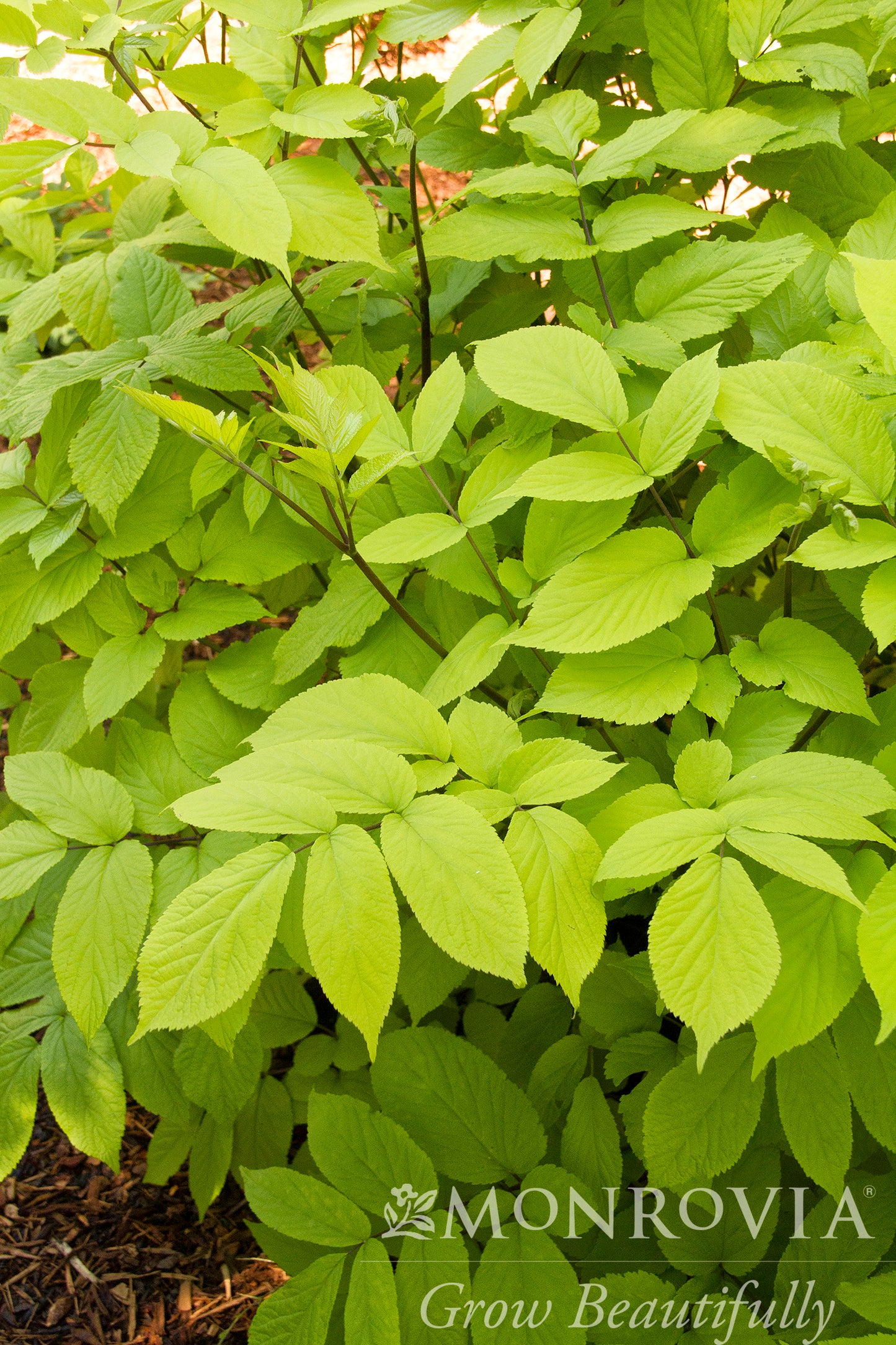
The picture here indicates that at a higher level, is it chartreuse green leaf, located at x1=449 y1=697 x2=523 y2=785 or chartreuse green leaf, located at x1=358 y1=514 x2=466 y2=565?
chartreuse green leaf, located at x1=358 y1=514 x2=466 y2=565

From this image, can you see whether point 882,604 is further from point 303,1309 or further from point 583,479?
point 303,1309

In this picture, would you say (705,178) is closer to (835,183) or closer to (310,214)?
(835,183)

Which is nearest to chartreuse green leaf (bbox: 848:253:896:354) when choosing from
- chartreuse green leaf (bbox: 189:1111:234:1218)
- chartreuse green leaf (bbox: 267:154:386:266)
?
chartreuse green leaf (bbox: 267:154:386:266)

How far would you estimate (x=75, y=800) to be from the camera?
54.4 inches

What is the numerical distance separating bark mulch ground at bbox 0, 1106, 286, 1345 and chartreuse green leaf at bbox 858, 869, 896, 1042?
1.77 metres

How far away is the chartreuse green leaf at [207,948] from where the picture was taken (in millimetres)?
938

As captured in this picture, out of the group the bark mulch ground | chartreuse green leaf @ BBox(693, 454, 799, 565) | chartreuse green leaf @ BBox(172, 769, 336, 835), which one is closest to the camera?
chartreuse green leaf @ BBox(172, 769, 336, 835)

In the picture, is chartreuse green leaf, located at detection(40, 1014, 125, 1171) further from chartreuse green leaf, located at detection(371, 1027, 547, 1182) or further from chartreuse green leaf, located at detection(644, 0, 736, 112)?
chartreuse green leaf, located at detection(644, 0, 736, 112)

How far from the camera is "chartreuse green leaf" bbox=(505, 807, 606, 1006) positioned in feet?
3.26

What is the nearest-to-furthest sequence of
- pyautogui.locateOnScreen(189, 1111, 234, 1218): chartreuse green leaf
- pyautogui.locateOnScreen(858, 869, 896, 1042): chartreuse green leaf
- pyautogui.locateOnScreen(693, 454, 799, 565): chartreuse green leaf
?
pyautogui.locateOnScreen(858, 869, 896, 1042): chartreuse green leaf
pyautogui.locateOnScreen(693, 454, 799, 565): chartreuse green leaf
pyautogui.locateOnScreen(189, 1111, 234, 1218): chartreuse green leaf

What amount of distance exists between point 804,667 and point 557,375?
0.47 metres

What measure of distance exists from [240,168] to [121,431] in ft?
1.37

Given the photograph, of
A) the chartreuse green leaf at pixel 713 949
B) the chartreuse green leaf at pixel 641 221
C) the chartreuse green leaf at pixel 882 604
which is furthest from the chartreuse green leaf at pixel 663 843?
the chartreuse green leaf at pixel 641 221

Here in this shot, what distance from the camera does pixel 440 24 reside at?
1.56 meters
